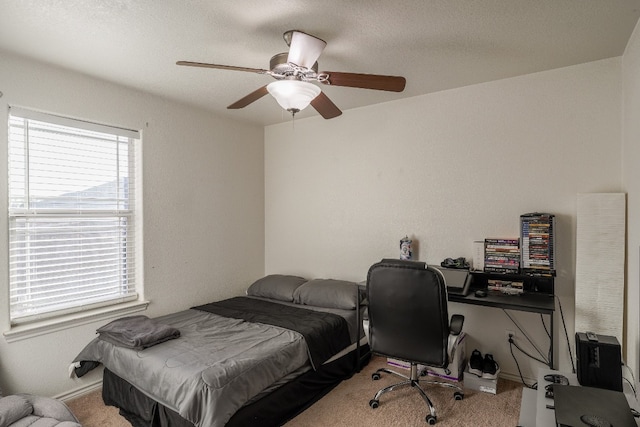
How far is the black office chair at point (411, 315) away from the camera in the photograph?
220 centimetres

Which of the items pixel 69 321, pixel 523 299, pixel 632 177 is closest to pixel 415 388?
pixel 523 299

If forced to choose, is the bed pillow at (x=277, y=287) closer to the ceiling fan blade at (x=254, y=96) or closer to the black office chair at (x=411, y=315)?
the black office chair at (x=411, y=315)

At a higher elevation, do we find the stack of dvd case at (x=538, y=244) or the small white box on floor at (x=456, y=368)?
the stack of dvd case at (x=538, y=244)

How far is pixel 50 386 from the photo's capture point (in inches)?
99.2

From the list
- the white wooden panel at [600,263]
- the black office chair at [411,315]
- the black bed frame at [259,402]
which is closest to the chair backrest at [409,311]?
the black office chair at [411,315]

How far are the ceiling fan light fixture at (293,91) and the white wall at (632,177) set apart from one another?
73.5 inches

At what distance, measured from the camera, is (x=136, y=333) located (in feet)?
7.89

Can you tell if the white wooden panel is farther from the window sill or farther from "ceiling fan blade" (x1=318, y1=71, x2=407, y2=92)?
the window sill

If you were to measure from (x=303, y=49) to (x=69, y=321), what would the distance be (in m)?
2.56

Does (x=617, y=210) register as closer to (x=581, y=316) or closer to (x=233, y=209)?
(x=581, y=316)

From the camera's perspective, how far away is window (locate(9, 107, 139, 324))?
2.44 metres

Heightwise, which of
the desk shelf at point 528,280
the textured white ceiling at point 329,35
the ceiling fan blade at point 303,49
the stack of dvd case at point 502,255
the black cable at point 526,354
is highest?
the textured white ceiling at point 329,35

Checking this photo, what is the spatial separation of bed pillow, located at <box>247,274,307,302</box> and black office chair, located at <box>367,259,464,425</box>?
1331 mm

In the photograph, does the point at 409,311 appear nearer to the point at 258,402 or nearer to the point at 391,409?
the point at 391,409
